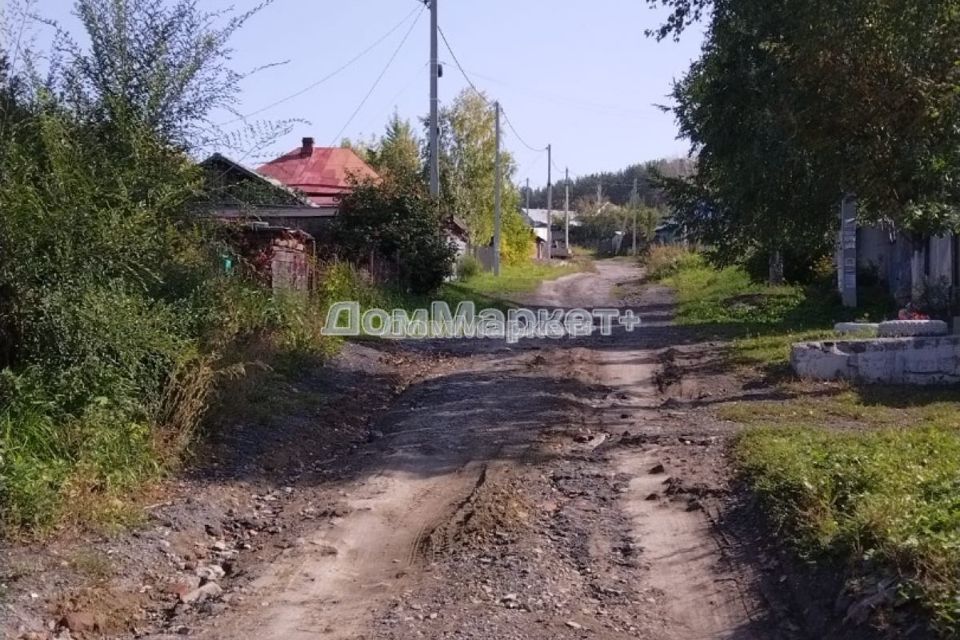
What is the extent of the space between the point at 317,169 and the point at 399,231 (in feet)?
37.8

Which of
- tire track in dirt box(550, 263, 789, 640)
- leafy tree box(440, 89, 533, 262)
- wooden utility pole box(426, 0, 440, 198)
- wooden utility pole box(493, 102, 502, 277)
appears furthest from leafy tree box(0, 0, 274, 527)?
leafy tree box(440, 89, 533, 262)

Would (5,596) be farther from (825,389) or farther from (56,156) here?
(825,389)

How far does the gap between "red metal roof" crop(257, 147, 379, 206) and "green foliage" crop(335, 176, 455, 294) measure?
5.83 metres

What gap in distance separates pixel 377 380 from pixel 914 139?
24.5ft

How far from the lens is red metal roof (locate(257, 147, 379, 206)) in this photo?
33.0m

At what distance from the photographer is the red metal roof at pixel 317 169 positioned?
3300 centimetres

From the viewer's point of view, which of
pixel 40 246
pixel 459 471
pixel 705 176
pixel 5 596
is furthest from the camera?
pixel 705 176

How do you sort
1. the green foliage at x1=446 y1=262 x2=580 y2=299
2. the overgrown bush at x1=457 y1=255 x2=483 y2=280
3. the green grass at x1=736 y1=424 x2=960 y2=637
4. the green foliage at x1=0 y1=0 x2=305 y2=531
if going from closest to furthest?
the green grass at x1=736 y1=424 x2=960 y2=637 < the green foliage at x1=0 y1=0 x2=305 y2=531 < the green foliage at x1=446 y1=262 x2=580 y2=299 < the overgrown bush at x1=457 y1=255 x2=483 y2=280

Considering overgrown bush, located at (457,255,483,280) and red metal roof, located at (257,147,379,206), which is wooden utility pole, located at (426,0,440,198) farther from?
overgrown bush, located at (457,255,483,280)

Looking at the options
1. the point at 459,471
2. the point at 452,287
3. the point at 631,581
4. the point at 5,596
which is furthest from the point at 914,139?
the point at 452,287

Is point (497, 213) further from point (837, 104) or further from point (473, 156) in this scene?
point (837, 104)

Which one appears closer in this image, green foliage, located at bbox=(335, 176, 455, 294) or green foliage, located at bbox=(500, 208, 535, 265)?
green foliage, located at bbox=(335, 176, 455, 294)

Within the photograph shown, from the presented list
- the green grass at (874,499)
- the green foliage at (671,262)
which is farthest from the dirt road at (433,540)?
the green foliage at (671,262)

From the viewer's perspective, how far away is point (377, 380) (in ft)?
50.0
